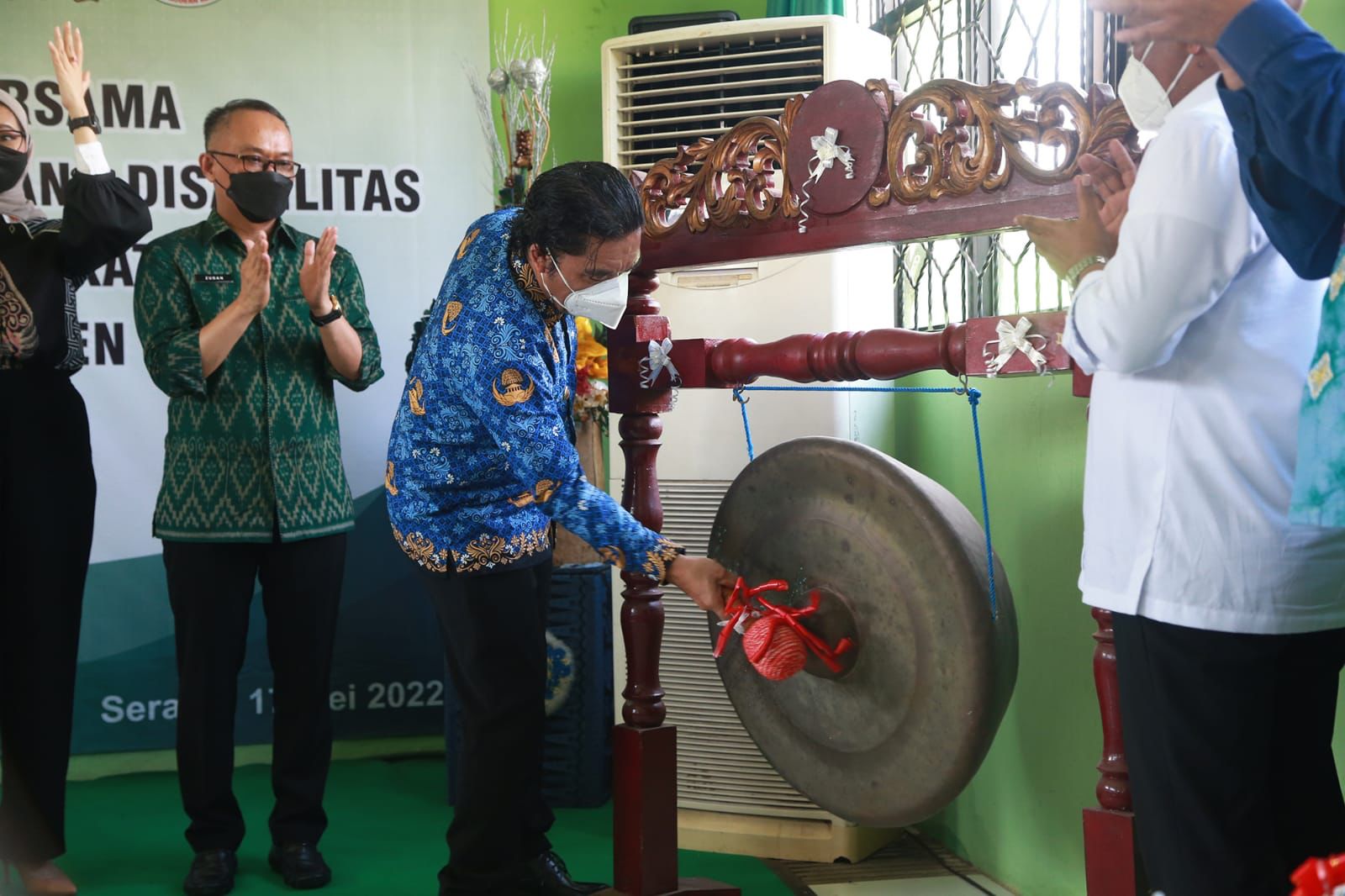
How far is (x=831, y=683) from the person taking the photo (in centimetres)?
193

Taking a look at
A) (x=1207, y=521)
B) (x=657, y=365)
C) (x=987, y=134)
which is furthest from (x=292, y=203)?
(x=1207, y=521)

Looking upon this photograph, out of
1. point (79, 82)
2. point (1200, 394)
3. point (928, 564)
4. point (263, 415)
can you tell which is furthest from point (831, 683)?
point (79, 82)

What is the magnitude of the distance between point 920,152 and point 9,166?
1656mm

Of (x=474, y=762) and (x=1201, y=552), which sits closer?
(x=1201, y=552)

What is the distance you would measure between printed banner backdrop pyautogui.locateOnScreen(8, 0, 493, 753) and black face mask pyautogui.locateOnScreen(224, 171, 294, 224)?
959 mm

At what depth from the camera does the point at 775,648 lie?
1.80 m

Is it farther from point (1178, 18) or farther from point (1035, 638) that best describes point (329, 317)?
point (1178, 18)

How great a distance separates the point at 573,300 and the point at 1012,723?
1.25 metres

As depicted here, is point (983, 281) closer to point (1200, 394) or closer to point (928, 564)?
point (928, 564)

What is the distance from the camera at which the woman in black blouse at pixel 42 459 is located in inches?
91.0

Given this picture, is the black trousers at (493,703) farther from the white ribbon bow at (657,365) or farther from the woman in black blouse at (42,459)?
the woman in black blouse at (42,459)

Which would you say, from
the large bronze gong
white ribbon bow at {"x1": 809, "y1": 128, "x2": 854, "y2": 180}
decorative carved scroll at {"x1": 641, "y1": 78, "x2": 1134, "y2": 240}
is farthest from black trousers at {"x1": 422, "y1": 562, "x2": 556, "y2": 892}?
white ribbon bow at {"x1": 809, "y1": 128, "x2": 854, "y2": 180}

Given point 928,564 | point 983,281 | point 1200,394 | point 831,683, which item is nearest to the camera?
point 1200,394

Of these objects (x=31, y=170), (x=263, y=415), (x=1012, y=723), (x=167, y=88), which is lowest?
(x=1012, y=723)
